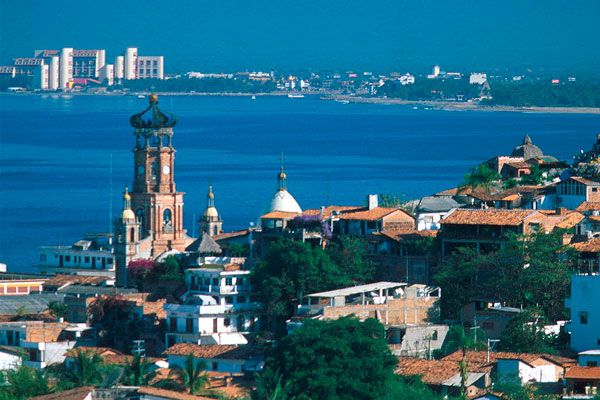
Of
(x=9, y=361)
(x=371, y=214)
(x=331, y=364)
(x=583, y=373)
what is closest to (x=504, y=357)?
(x=583, y=373)

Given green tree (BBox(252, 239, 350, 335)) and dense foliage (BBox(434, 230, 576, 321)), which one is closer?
dense foliage (BBox(434, 230, 576, 321))

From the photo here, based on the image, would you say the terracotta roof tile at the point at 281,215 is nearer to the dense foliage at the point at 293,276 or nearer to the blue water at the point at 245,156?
the dense foliage at the point at 293,276

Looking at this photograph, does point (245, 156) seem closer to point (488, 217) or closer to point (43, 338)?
point (488, 217)

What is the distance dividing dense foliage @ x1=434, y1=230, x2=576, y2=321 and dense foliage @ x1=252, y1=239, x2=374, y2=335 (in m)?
1.37

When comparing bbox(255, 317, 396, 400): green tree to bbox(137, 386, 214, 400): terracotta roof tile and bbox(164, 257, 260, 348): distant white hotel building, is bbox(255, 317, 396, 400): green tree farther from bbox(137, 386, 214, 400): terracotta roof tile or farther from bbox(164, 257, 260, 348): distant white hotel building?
bbox(164, 257, 260, 348): distant white hotel building

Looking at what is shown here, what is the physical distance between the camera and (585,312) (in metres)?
27.2

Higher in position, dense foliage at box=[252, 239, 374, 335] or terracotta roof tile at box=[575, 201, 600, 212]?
terracotta roof tile at box=[575, 201, 600, 212]

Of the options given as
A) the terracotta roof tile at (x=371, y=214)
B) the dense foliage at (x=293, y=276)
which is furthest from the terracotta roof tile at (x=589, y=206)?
the dense foliage at (x=293, y=276)

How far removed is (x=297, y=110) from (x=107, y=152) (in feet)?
270

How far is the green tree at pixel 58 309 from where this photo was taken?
106ft

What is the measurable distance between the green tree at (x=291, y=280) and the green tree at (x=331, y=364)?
15.3 ft

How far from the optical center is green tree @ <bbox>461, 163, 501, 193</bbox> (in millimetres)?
38500

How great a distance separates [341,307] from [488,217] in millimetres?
3471

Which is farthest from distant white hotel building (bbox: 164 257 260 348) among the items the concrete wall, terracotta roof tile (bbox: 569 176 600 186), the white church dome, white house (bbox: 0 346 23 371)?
the white church dome
